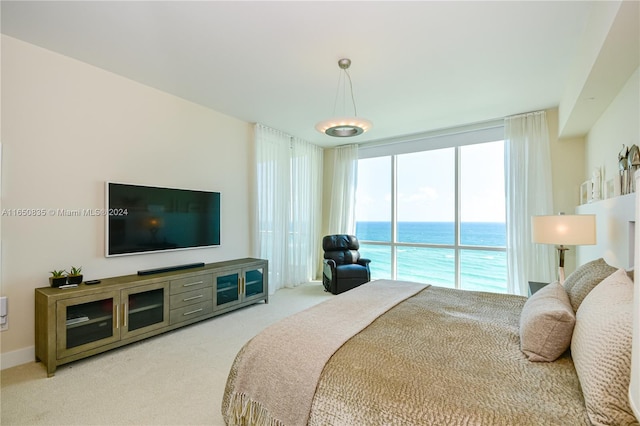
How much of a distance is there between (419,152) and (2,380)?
5.73 meters

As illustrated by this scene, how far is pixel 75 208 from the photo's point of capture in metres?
2.78

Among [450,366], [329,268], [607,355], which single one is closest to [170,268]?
[329,268]

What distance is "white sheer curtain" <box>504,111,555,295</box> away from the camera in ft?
13.0

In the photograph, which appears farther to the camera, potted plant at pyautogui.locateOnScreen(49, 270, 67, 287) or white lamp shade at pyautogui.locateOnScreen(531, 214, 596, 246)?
potted plant at pyautogui.locateOnScreen(49, 270, 67, 287)

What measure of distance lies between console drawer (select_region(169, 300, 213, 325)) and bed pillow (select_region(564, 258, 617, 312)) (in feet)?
11.0

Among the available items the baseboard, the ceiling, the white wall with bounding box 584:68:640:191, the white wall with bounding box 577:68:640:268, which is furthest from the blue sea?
the baseboard

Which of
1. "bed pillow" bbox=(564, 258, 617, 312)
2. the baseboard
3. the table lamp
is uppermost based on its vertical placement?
the table lamp

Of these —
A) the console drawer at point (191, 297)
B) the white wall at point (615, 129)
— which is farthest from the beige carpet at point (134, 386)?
the white wall at point (615, 129)

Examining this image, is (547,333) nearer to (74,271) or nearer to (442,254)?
(74,271)

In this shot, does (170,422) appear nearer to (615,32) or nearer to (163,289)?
(163,289)

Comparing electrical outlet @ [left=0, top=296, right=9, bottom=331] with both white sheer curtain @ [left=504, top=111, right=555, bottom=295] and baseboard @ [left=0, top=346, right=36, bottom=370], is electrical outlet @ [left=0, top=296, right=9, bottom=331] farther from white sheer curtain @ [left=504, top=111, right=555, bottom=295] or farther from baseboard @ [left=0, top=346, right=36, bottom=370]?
white sheer curtain @ [left=504, top=111, right=555, bottom=295]

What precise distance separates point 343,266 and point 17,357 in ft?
12.4

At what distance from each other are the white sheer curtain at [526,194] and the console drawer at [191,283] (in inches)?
164

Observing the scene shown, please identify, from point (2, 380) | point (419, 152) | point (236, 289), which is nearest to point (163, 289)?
point (236, 289)
